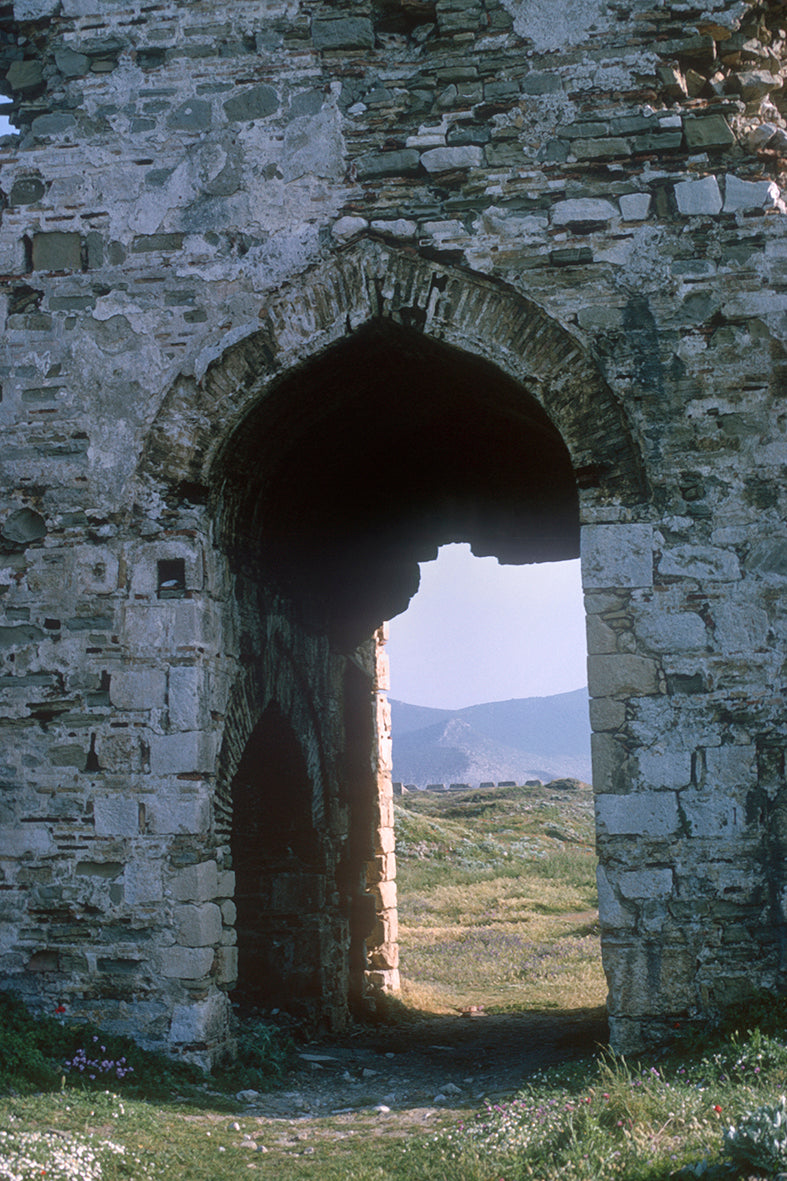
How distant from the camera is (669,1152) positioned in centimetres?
363

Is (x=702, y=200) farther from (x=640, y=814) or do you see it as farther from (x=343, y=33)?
(x=640, y=814)

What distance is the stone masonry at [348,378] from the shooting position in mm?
5445

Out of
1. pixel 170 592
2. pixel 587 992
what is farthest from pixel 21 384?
pixel 587 992

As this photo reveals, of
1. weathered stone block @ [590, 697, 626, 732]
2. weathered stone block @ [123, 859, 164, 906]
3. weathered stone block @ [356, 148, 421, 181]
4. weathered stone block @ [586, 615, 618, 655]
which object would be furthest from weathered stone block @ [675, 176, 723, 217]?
weathered stone block @ [123, 859, 164, 906]

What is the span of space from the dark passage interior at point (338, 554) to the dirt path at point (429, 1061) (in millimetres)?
770

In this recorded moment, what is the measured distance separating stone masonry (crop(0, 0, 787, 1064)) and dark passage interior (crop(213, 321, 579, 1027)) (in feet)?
0.28

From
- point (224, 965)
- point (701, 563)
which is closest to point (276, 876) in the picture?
point (224, 965)

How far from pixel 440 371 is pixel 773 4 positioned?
9.07 feet

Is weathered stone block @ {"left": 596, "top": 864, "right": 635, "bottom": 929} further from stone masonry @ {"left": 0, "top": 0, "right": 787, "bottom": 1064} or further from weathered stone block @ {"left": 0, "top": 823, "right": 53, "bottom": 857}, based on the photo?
weathered stone block @ {"left": 0, "top": 823, "right": 53, "bottom": 857}

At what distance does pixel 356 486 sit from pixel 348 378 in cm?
157

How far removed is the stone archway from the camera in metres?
5.89

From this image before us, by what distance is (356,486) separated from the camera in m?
8.06

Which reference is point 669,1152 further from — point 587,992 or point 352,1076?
point 587,992

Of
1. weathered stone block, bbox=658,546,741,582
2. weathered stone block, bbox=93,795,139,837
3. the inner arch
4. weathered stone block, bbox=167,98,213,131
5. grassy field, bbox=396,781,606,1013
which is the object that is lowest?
grassy field, bbox=396,781,606,1013
